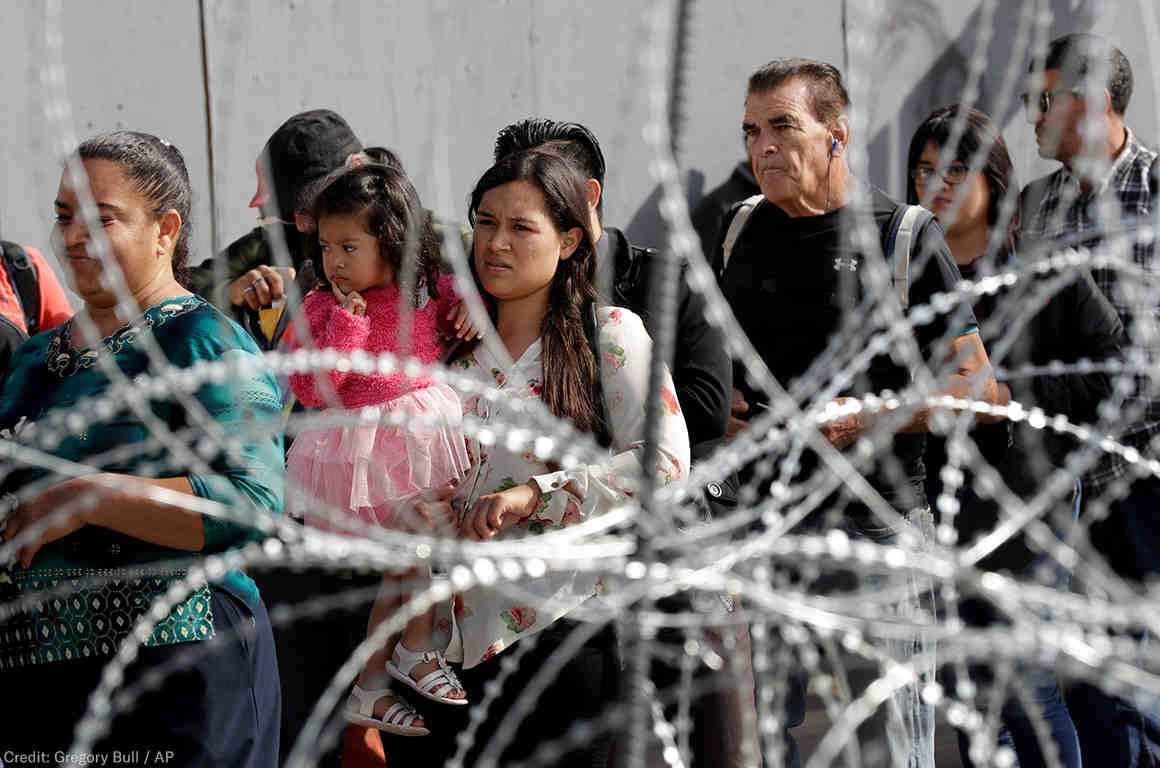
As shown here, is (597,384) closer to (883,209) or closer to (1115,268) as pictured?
(883,209)

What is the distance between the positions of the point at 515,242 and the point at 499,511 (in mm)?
463

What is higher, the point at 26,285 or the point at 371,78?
the point at 371,78

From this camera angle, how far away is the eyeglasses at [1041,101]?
316cm

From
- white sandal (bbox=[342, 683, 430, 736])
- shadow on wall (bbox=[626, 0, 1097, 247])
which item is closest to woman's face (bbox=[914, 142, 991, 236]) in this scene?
white sandal (bbox=[342, 683, 430, 736])

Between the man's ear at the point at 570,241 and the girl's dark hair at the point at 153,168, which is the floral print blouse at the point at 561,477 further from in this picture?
the girl's dark hair at the point at 153,168

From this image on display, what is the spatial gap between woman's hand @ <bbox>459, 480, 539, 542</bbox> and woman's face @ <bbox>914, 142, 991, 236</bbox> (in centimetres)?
119

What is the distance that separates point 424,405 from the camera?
2762mm

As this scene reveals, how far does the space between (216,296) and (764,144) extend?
116 centimetres

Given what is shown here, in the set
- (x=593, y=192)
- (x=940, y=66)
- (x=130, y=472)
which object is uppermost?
(x=940, y=66)

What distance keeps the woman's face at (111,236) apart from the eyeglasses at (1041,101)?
67.8 inches

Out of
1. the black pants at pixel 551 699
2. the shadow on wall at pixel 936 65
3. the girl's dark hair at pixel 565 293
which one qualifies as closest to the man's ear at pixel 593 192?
the girl's dark hair at pixel 565 293

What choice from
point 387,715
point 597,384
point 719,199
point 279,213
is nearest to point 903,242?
point 597,384

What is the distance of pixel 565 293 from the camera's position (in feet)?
8.64

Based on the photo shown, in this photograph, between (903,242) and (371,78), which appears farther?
(371,78)
